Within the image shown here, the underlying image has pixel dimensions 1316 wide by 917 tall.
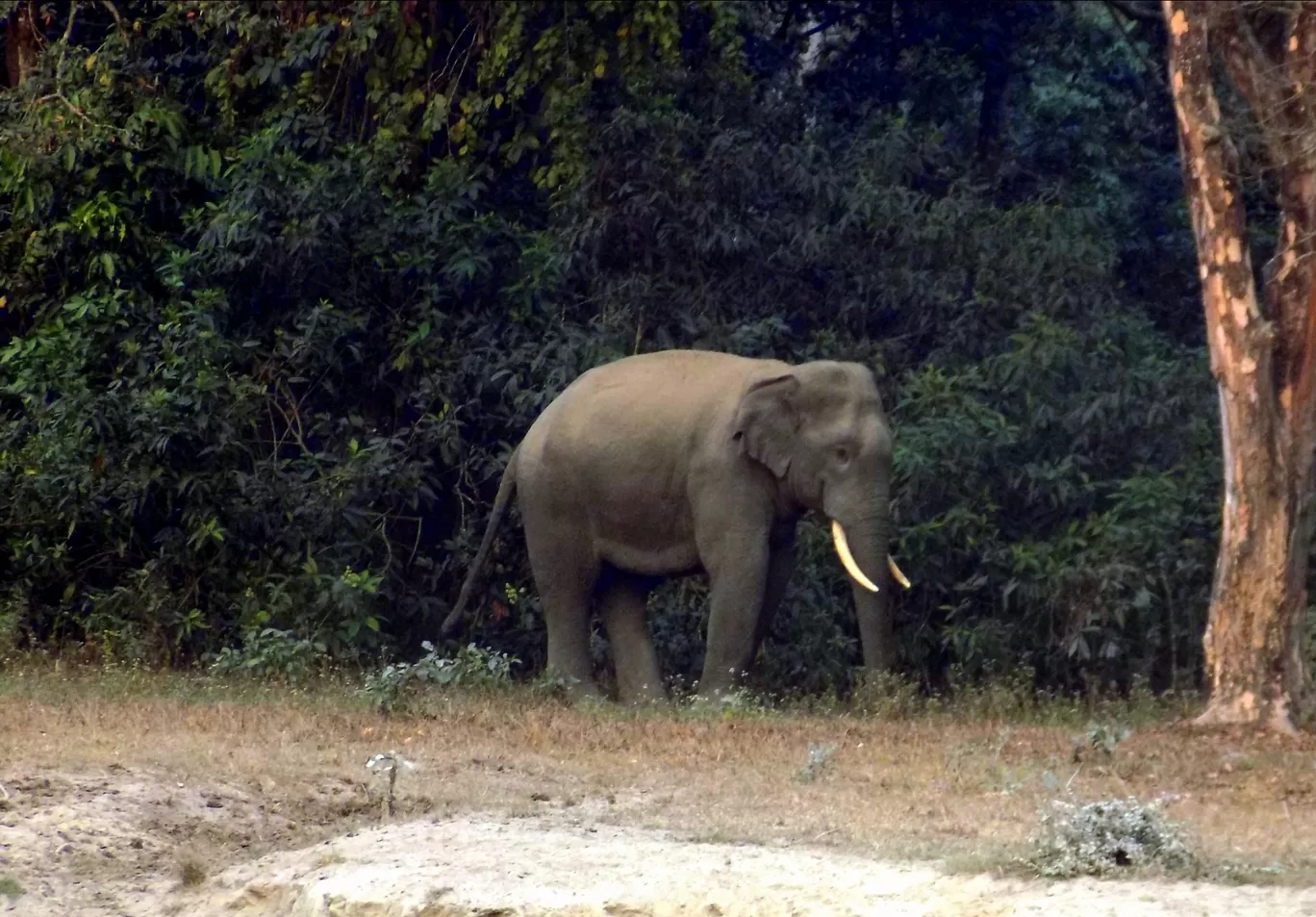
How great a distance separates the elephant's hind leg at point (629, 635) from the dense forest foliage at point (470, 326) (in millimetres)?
1103

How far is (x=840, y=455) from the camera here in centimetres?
1234

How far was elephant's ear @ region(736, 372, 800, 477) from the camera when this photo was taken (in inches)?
482

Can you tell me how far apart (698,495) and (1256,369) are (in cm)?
327

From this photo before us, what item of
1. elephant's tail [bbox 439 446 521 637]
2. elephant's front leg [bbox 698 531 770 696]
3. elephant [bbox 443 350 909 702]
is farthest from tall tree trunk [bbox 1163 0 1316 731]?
elephant's tail [bbox 439 446 521 637]

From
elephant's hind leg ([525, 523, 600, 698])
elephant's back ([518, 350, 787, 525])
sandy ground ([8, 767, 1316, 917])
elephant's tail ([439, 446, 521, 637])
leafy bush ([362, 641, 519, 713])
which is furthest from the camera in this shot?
elephant's tail ([439, 446, 521, 637])

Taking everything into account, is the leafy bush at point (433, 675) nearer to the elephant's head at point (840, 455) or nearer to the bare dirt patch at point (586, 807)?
the bare dirt patch at point (586, 807)

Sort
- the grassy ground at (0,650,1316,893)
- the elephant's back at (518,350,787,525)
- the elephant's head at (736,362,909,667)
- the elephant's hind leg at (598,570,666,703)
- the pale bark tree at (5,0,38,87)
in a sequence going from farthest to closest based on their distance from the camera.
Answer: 1. the pale bark tree at (5,0,38,87)
2. the elephant's hind leg at (598,570,666,703)
3. the elephant's back at (518,350,787,525)
4. the elephant's head at (736,362,909,667)
5. the grassy ground at (0,650,1316,893)

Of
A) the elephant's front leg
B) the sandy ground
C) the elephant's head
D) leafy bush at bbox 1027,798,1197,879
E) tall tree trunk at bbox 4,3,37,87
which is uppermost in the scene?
tall tree trunk at bbox 4,3,37,87

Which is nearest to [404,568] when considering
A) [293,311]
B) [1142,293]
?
[293,311]

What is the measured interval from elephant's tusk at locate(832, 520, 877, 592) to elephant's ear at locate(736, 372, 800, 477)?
481 millimetres

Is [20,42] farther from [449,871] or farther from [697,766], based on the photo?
[449,871]

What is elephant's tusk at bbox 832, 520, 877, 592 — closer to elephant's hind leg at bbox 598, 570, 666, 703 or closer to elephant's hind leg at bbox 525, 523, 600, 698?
elephant's hind leg at bbox 598, 570, 666, 703

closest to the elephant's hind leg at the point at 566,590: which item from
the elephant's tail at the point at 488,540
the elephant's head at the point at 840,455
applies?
the elephant's tail at the point at 488,540

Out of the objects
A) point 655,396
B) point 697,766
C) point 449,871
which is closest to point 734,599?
point 655,396
